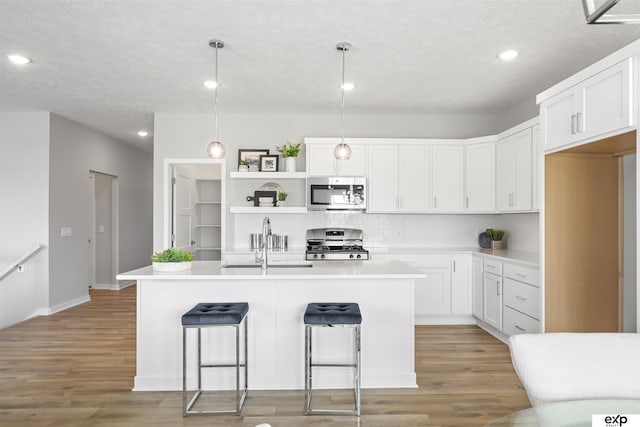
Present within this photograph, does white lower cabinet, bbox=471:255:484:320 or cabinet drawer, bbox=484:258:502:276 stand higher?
cabinet drawer, bbox=484:258:502:276

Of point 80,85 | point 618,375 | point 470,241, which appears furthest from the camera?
point 470,241

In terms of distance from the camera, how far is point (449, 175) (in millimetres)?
5250

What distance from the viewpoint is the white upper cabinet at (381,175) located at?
5230 mm

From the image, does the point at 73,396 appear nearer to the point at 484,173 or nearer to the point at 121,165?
the point at 484,173

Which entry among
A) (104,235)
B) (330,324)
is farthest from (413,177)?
(104,235)

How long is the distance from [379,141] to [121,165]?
5047mm

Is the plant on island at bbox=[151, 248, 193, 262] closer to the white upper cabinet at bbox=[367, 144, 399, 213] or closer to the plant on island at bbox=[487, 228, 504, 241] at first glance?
the white upper cabinet at bbox=[367, 144, 399, 213]

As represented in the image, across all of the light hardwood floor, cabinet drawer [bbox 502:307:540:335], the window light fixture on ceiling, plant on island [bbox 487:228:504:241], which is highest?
the window light fixture on ceiling

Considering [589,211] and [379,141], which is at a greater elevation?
[379,141]

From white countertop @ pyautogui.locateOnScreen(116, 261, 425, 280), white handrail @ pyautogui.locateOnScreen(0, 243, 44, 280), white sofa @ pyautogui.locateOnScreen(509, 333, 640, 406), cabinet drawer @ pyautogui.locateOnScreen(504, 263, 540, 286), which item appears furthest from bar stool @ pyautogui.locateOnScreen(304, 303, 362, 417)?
white handrail @ pyautogui.locateOnScreen(0, 243, 44, 280)

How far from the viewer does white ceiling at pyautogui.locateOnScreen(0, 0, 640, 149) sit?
2.80 meters

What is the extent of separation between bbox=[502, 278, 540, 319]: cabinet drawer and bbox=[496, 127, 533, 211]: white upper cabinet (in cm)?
86

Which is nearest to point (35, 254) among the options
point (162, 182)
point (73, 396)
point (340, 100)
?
point (162, 182)

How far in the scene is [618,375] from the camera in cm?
142
